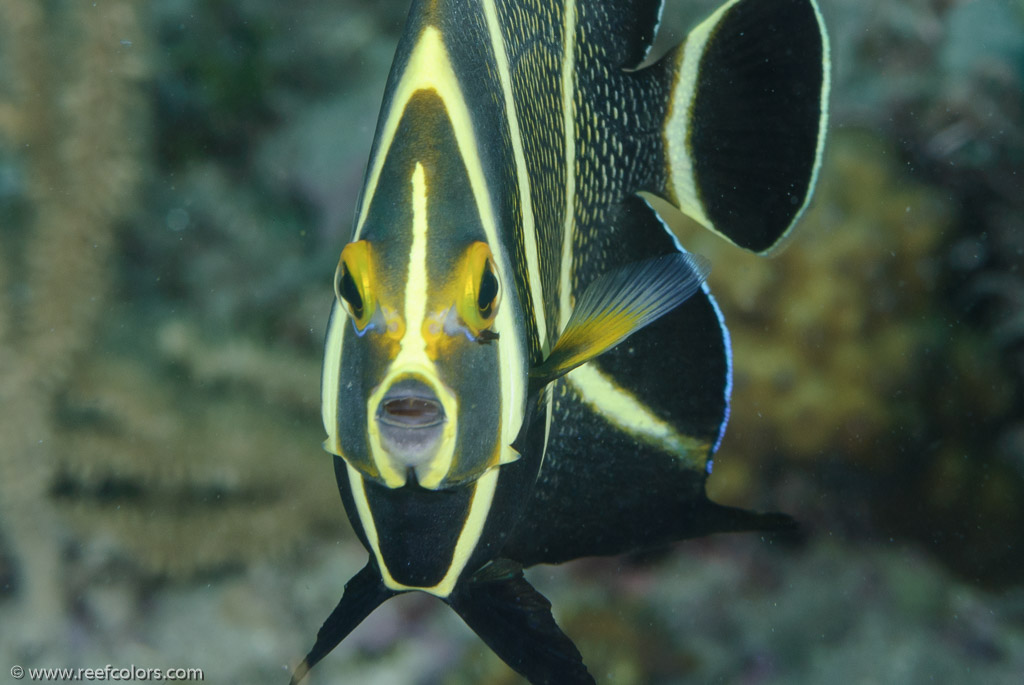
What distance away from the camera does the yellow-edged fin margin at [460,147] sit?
71cm

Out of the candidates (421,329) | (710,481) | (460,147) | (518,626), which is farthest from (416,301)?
(710,481)

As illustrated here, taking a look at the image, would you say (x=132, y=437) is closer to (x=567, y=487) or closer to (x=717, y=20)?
(x=567, y=487)

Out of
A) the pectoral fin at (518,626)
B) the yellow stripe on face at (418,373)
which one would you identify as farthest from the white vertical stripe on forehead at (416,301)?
the pectoral fin at (518,626)

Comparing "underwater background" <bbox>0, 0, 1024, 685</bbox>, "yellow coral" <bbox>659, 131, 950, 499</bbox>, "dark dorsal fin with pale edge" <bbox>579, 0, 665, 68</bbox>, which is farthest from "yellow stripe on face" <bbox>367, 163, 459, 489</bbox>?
"yellow coral" <bbox>659, 131, 950, 499</bbox>

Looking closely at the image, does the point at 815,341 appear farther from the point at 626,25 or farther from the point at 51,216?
the point at 51,216

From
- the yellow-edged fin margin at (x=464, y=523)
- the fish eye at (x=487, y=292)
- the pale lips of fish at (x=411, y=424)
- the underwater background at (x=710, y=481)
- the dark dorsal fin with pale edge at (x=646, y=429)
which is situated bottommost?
the underwater background at (x=710, y=481)

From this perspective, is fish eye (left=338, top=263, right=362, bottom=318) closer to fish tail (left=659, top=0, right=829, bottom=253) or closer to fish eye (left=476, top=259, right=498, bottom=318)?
fish eye (left=476, top=259, right=498, bottom=318)

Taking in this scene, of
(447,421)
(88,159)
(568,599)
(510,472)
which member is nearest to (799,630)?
(568,599)

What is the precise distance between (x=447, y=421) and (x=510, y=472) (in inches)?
6.9

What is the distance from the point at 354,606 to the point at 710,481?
1.95 m

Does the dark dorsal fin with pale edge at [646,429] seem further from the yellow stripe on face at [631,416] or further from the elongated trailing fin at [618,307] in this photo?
the elongated trailing fin at [618,307]

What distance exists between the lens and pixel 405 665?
232cm

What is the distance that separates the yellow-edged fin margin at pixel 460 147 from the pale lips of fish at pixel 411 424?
0.08 meters

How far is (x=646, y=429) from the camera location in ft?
3.55
